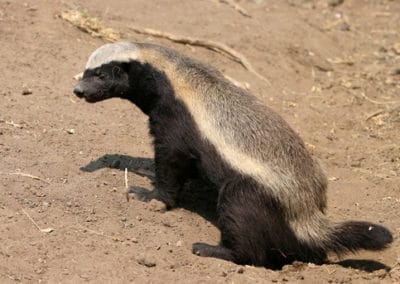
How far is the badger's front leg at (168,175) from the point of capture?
7.57m

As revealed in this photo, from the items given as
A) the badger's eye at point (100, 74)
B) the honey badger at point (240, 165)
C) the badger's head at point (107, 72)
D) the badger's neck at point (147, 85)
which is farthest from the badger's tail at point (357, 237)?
the badger's eye at point (100, 74)

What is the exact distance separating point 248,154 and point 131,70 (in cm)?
170

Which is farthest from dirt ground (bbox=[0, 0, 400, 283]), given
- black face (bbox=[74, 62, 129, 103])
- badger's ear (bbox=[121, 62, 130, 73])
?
badger's ear (bbox=[121, 62, 130, 73])

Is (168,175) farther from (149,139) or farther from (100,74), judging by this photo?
(149,139)

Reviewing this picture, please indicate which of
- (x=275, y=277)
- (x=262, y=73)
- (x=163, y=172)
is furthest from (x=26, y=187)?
(x=262, y=73)

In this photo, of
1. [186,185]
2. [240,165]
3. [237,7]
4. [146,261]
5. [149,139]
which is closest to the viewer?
[146,261]

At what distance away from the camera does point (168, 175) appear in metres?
7.70

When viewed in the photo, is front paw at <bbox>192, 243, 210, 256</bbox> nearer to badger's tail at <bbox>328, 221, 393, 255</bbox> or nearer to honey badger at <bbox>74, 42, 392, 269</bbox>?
honey badger at <bbox>74, 42, 392, 269</bbox>

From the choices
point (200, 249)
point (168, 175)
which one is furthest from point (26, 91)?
point (200, 249)

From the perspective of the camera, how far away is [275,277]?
6758 millimetres

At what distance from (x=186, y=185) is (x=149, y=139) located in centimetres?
107

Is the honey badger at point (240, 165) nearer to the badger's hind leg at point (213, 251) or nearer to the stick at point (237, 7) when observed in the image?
the badger's hind leg at point (213, 251)

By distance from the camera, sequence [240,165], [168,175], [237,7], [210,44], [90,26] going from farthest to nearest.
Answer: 1. [237,7]
2. [210,44]
3. [90,26]
4. [168,175]
5. [240,165]

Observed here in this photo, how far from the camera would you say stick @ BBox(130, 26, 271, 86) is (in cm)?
1173
